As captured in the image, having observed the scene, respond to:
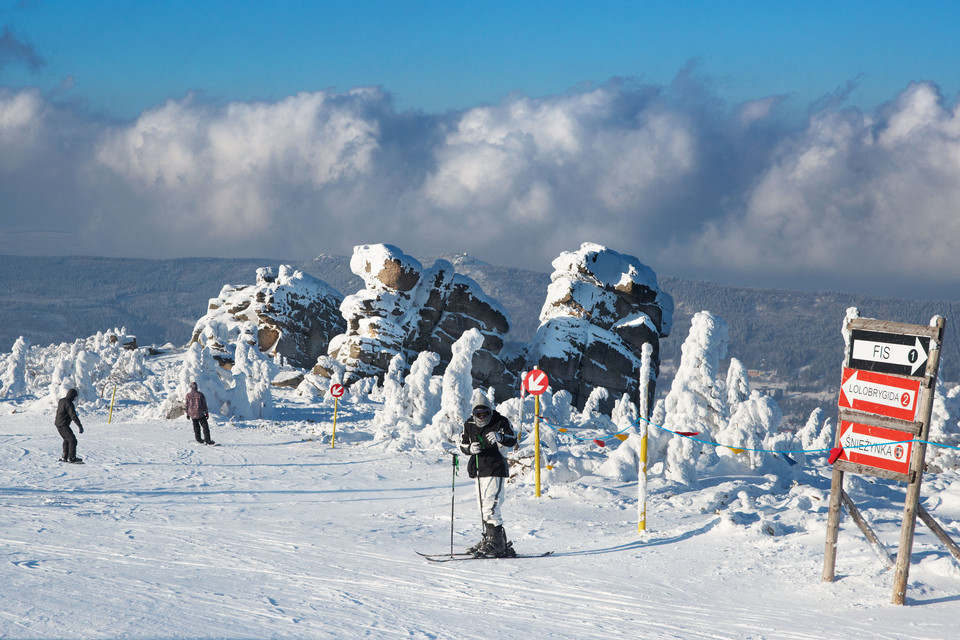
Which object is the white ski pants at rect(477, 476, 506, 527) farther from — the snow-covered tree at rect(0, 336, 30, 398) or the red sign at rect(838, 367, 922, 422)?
the snow-covered tree at rect(0, 336, 30, 398)

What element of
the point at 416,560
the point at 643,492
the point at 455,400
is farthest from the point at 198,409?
the point at 643,492

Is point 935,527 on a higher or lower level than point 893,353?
lower

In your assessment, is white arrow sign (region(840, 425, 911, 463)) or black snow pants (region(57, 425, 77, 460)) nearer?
white arrow sign (region(840, 425, 911, 463))

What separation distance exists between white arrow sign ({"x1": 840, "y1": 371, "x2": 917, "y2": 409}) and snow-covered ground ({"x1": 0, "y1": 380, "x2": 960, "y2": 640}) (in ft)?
5.67

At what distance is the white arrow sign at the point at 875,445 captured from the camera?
21.8 feet

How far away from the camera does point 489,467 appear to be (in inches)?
326

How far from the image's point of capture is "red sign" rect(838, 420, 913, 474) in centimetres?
664

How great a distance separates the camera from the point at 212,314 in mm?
51969

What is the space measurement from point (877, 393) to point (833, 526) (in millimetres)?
1349

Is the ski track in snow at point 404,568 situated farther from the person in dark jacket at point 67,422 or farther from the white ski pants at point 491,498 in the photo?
the person in dark jacket at point 67,422

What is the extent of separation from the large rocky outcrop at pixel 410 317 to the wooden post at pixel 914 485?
125 feet

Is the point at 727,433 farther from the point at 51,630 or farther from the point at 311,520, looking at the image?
the point at 51,630

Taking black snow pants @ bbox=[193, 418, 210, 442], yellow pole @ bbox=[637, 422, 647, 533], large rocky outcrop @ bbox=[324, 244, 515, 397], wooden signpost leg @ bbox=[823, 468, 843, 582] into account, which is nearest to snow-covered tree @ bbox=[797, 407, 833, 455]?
large rocky outcrop @ bbox=[324, 244, 515, 397]

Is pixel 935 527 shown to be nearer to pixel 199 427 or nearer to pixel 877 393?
pixel 877 393
